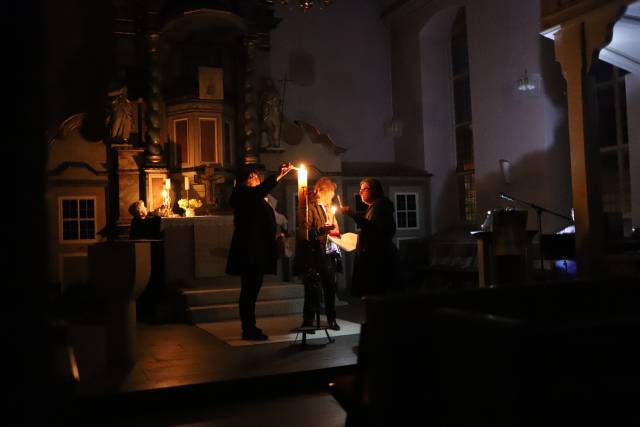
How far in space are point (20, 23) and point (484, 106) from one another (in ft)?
36.6

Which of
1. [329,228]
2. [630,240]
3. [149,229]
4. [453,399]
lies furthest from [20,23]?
[149,229]

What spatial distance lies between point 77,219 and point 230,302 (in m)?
3.80

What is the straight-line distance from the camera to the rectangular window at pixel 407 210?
12.9m

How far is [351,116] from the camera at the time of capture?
13711mm

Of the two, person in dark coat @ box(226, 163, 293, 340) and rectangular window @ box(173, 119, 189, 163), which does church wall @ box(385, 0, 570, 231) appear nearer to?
rectangular window @ box(173, 119, 189, 163)

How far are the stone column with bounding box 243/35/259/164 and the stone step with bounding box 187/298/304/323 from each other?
384 centimetres

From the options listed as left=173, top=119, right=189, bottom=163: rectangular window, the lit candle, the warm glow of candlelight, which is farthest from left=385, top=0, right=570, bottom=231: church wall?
the warm glow of candlelight

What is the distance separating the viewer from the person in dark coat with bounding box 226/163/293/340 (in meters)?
5.79

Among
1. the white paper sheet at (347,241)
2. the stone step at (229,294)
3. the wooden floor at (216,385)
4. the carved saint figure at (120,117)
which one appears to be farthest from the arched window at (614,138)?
the carved saint figure at (120,117)

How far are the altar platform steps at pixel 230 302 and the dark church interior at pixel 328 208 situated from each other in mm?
34

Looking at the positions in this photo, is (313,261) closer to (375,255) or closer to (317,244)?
(317,244)

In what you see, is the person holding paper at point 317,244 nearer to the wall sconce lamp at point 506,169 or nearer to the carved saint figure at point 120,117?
the wall sconce lamp at point 506,169

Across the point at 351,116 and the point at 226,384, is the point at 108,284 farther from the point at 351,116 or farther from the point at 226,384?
the point at 351,116

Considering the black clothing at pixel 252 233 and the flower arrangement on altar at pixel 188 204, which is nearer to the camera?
the black clothing at pixel 252 233
